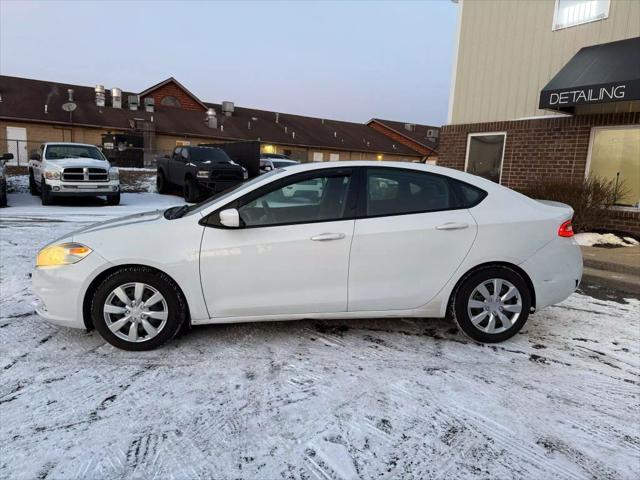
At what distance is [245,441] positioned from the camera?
259 centimetres

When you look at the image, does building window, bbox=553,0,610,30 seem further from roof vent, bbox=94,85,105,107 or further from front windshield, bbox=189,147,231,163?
roof vent, bbox=94,85,105,107

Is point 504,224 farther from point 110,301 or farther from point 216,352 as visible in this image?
point 110,301

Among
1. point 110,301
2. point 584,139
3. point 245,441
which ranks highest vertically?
point 584,139

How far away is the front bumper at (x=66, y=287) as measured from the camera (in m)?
3.53

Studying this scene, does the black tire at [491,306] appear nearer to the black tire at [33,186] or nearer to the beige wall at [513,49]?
the beige wall at [513,49]

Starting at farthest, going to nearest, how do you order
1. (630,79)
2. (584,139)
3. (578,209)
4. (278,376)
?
(584,139) → (578,209) → (630,79) → (278,376)

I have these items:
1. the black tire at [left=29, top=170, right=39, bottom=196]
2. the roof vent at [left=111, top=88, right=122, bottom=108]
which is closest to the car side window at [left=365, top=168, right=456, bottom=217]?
the black tire at [left=29, top=170, right=39, bottom=196]

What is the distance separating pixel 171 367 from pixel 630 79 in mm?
8230

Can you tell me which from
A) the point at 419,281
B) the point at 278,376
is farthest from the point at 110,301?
the point at 419,281

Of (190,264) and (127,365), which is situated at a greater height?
(190,264)

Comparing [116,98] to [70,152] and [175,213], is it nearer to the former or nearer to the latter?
[70,152]

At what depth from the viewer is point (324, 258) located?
3.69m

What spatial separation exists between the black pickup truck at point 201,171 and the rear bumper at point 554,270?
11836 mm

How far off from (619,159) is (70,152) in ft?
47.7
